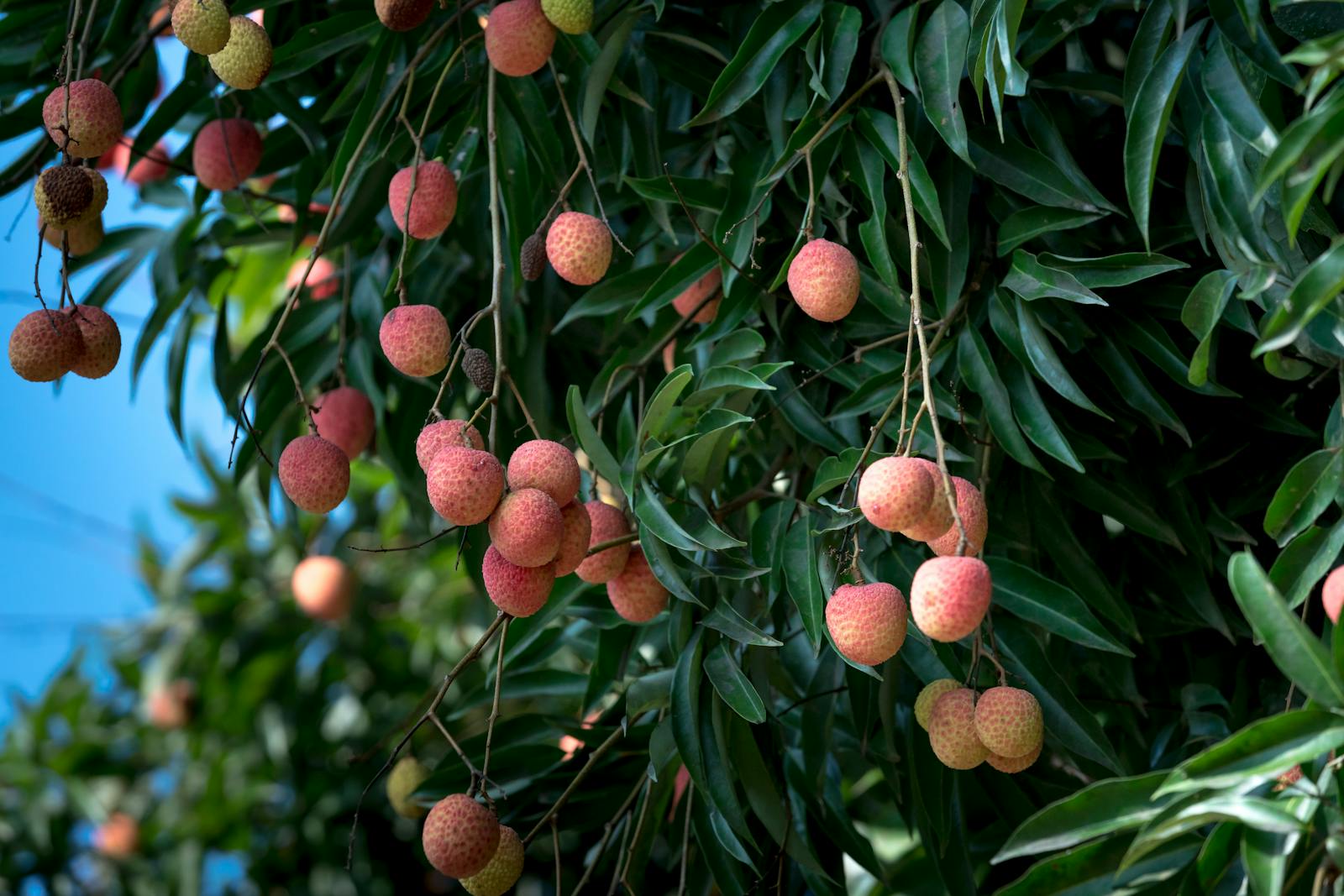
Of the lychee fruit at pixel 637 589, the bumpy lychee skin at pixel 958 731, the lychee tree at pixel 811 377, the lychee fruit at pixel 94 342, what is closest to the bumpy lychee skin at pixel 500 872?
the lychee tree at pixel 811 377

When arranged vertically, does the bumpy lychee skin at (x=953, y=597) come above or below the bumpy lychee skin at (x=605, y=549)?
above

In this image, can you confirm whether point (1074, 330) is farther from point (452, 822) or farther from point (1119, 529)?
point (452, 822)

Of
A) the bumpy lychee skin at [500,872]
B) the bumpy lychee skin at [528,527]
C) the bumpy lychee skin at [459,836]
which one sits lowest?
the bumpy lychee skin at [500,872]

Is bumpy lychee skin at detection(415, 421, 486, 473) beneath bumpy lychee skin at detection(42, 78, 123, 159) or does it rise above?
beneath

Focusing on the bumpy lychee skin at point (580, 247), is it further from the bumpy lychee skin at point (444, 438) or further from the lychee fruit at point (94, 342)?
the lychee fruit at point (94, 342)

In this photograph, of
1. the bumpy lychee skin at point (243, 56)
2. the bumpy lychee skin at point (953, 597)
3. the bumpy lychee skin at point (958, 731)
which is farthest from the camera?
the bumpy lychee skin at point (243, 56)

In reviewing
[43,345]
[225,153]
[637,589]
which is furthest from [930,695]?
[225,153]

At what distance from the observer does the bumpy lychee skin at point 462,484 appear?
2.15 ft

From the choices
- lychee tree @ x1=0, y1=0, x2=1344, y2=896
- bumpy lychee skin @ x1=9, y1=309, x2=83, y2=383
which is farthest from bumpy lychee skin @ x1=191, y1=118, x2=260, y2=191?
bumpy lychee skin @ x1=9, y1=309, x2=83, y2=383

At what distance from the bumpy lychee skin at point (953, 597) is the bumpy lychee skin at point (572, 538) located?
209 mm

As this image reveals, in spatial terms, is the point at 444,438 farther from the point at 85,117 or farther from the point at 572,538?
the point at 85,117

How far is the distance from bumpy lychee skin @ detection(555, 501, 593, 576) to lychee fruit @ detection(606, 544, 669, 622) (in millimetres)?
98

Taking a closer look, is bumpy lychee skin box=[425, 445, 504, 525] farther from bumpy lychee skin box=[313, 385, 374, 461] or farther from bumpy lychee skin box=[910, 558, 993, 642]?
bumpy lychee skin box=[313, 385, 374, 461]

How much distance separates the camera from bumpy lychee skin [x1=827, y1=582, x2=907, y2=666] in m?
0.63
